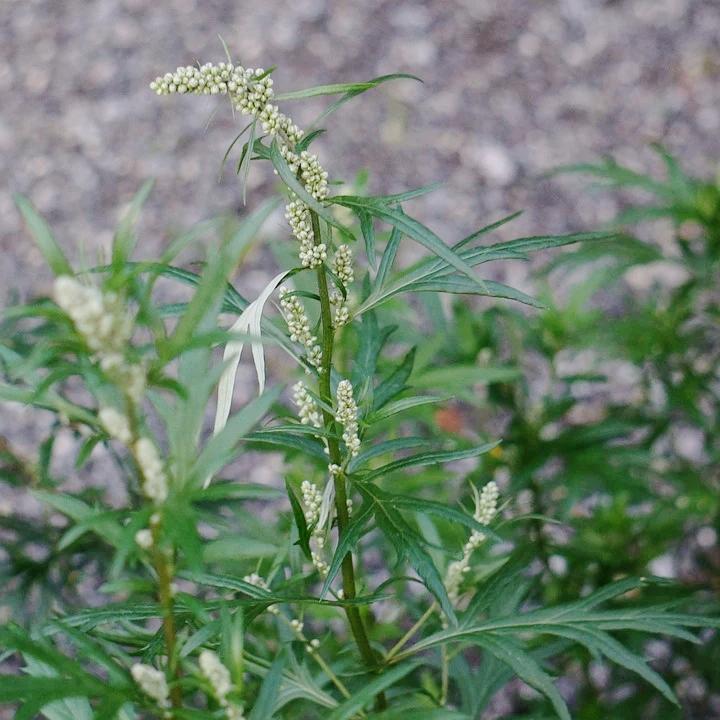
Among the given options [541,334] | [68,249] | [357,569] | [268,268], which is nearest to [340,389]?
[357,569]

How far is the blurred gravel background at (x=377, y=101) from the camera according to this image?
422 cm

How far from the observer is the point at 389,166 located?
430 cm

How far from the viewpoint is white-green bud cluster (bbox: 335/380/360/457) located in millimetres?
1096

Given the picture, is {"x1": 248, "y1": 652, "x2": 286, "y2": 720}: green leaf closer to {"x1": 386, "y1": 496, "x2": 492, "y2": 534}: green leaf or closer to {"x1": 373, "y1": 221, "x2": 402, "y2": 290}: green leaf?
{"x1": 386, "y1": 496, "x2": 492, "y2": 534}: green leaf

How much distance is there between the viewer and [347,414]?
1.11m

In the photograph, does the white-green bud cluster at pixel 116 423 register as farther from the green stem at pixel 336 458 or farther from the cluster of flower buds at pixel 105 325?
the green stem at pixel 336 458

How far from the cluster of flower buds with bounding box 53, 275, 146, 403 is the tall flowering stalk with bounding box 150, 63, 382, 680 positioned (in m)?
0.28

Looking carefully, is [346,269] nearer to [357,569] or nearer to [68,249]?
[357,569]

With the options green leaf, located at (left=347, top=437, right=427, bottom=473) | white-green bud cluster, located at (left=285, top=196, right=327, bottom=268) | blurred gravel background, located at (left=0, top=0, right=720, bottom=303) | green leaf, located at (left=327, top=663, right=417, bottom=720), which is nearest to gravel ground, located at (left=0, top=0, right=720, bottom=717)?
blurred gravel background, located at (left=0, top=0, right=720, bottom=303)

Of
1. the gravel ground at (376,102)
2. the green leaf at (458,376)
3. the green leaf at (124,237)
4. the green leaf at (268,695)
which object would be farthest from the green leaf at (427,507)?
the gravel ground at (376,102)

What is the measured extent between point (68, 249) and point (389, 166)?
1.46 m

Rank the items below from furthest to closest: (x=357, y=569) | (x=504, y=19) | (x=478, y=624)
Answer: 1. (x=504, y=19)
2. (x=357, y=569)
3. (x=478, y=624)

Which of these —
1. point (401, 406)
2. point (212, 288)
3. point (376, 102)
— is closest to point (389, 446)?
point (401, 406)

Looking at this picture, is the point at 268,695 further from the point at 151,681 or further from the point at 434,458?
the point at 434,458
